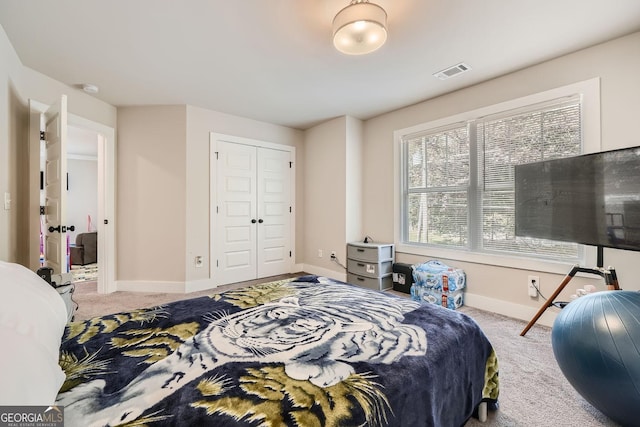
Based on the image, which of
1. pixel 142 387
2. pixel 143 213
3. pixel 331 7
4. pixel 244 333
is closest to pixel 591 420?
pixel 244 333

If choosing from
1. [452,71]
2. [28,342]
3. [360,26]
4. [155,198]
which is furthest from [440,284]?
[155,198]

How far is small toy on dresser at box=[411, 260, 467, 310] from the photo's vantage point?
121 inches

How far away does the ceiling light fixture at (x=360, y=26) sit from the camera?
5.95ft

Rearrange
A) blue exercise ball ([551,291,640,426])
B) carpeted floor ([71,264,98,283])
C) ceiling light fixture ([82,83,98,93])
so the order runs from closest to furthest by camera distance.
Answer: blue exercise ball ([551,291,640,426]) < ceiling light fixture ([82,83,98,93]) < carpeted floor ([71,264,98,283])

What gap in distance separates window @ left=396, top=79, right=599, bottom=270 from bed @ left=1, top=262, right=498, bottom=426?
1981 mm

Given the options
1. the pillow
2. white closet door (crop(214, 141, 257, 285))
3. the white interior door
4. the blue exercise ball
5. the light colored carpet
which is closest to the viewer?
the pillow

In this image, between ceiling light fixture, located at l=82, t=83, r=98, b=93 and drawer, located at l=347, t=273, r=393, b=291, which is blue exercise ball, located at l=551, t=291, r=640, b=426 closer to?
drawer, located at l=347, t=273, r=393, b=291

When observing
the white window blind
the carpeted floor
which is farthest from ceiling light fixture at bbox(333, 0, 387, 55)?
the carpeted floor

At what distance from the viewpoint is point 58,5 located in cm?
192

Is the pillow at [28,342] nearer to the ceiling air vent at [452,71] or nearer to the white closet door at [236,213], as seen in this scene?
the white closet door at [236,213]

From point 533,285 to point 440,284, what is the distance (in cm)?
84

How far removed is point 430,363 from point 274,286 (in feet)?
3.88

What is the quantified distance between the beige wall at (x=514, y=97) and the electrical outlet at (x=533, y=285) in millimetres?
39

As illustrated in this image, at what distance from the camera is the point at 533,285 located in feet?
8.94
